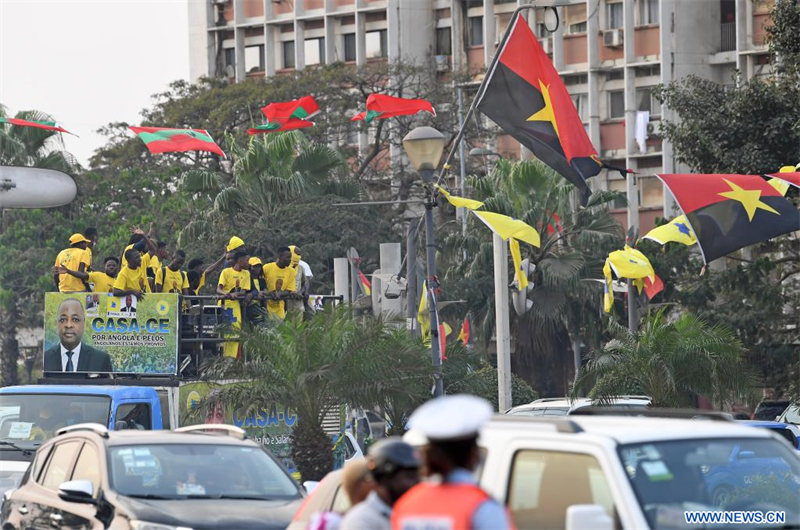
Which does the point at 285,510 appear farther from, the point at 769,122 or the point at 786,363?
the point at 786,363

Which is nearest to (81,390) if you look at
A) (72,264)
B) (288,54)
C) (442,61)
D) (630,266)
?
(72,264)

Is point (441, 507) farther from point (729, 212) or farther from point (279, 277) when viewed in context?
point (279, 277)

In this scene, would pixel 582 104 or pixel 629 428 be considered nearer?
pixel 629 428

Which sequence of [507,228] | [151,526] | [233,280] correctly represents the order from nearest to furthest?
[151,526], [233,280], [507,228]

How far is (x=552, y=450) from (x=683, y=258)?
1376 inches

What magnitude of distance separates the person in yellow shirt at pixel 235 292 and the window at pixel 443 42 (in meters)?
44.0

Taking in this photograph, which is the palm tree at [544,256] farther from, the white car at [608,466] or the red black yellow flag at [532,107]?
the white car at [608,466]

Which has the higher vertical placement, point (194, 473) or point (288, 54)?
point (288, 54)

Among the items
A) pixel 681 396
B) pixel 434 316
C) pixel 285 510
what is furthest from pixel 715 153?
pixel 285 510

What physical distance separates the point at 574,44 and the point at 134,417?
46.6 m

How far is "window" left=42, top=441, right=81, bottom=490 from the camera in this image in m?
11.1

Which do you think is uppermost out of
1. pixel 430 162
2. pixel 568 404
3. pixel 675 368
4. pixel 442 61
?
pixel 442 61

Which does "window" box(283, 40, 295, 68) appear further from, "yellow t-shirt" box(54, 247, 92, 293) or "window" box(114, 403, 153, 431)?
"window" box(114, 403, 153, 431)

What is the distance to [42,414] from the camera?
1616 centimetres
